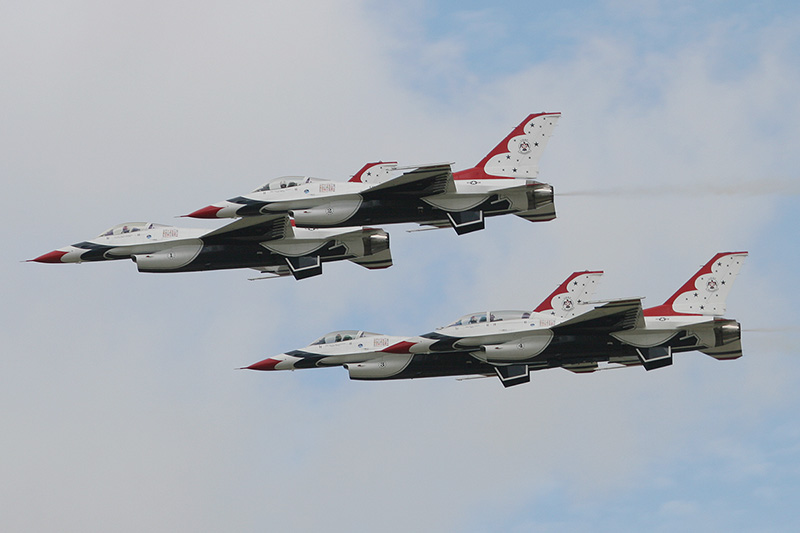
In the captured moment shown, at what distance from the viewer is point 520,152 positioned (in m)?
73.3

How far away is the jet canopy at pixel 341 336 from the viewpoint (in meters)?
74.9

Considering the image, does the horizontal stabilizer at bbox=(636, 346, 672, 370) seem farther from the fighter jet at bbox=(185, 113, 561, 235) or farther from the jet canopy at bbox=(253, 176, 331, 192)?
the jet canopy at bbox=(253, 176, 331, 192)

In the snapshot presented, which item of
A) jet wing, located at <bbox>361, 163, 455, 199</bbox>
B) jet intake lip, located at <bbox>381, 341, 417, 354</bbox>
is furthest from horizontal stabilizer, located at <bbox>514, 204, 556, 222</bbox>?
jet intake lip, located at <bbox>381, 341, 417, 354</bbox>

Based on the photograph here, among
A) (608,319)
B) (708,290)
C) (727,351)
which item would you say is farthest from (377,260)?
(727,351)

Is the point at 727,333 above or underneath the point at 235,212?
underneath

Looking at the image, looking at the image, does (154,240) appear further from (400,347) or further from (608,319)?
(608,319)

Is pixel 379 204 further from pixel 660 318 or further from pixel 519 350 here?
pixel 660 318

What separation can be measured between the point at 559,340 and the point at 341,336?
11.9 metres

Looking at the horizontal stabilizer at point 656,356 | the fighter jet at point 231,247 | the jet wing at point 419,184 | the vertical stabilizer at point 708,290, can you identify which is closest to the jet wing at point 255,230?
the fighter jet at point 231,247

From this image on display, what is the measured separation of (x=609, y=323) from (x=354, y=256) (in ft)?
Result: 41.6

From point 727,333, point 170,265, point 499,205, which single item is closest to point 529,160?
point 499,205

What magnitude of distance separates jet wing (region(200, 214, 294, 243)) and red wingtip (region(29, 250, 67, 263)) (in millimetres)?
7193

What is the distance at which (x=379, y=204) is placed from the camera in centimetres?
7012

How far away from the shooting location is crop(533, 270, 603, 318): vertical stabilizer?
72250 mm
